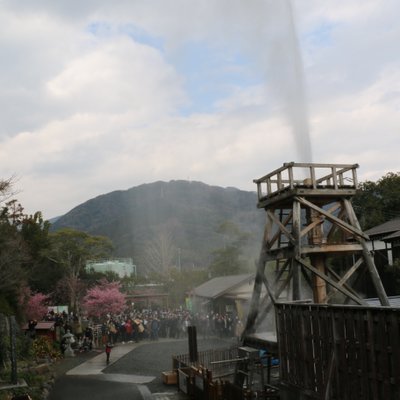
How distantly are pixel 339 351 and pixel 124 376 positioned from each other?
557 inches

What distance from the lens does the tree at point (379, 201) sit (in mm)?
40769

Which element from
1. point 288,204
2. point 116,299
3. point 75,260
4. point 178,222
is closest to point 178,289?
point 75,260

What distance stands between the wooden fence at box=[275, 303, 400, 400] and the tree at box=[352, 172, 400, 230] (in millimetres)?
31143

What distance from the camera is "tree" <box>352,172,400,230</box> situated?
40.8 m

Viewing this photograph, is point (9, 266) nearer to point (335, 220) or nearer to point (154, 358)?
point (154, 358)

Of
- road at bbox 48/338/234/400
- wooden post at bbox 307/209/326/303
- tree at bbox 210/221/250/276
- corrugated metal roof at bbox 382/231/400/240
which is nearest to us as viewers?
wooden post at bbox 307/209/326/303

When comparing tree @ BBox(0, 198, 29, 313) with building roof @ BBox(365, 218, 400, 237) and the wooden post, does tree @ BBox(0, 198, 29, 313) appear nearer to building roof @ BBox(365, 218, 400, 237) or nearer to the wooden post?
the wooden post

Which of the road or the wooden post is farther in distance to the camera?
the road

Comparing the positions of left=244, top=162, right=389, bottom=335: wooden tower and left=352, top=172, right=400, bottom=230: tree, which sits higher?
left=352, top=172, right=400, bottom=230: tree

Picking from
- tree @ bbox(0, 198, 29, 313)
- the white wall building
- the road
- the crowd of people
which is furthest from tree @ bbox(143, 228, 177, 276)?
tree @ bbox(0, 198, 29, 313)

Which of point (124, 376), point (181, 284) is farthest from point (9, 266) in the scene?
point (181, 284)

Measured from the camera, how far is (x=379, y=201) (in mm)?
41875

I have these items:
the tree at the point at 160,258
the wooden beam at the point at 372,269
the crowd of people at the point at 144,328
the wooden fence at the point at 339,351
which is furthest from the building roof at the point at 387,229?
the tree at the point at 160,258

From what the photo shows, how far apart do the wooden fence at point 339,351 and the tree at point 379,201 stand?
31143mm
